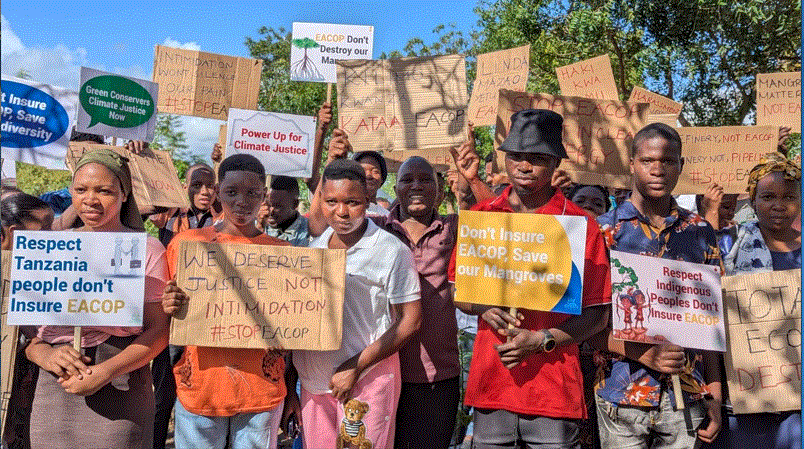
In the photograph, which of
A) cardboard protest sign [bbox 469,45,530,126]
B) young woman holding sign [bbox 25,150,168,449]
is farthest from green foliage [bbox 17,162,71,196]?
young woman holding sign [bbox 25,150,168,449]

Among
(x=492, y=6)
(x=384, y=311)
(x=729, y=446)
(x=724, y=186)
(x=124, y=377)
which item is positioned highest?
(x=492, y=6)

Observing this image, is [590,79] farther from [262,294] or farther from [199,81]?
[262,294]

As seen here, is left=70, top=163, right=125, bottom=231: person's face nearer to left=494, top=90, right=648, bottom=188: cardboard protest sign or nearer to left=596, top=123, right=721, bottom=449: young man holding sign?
left=596, top=123, right=721, bottom=449: young man holding sign

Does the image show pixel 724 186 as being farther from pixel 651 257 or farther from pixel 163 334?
pixel 163 334

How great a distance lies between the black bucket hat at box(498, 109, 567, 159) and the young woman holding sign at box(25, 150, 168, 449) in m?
1.65

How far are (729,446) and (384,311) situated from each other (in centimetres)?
171

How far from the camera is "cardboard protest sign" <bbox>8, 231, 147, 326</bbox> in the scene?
3340 mm

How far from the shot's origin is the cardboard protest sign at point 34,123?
5.61 metres

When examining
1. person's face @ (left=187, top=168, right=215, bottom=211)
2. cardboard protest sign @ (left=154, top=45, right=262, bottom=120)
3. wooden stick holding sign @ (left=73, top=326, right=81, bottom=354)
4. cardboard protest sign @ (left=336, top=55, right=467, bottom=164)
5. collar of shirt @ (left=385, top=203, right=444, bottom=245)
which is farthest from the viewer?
cardboard protest sign @ (left=154, top=45, right=262, bottom=120)

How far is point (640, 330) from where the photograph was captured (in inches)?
135

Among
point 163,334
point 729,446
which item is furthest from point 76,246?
point 729,446

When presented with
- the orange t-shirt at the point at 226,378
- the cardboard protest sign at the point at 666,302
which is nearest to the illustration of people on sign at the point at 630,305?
the cardboard protest sign at the point at 666,302

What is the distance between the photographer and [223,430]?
142 inches

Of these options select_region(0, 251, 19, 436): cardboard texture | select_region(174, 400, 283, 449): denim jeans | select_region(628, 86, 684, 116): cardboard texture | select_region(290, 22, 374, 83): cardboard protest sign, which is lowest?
select_region(174, 400, 283, 449): denim jeans
